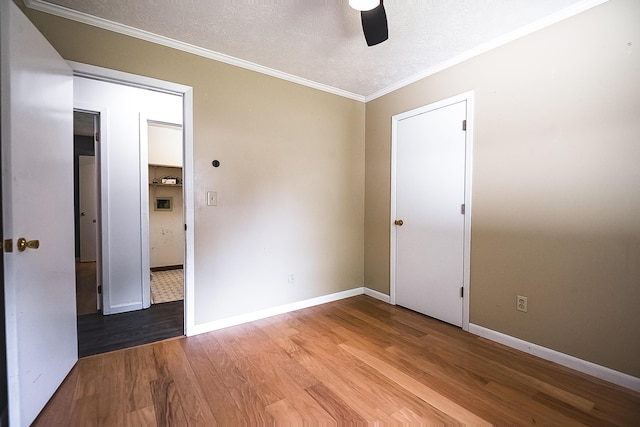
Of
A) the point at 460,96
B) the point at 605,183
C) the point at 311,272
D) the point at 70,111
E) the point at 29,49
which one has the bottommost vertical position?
the point at 311,272

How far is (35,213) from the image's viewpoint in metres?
1.48

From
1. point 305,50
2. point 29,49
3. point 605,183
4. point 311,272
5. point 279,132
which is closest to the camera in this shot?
point 29,49

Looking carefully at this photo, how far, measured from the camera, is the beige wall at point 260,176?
2.32 m

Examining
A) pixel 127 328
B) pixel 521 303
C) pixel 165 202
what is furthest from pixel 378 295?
pixel 165 202

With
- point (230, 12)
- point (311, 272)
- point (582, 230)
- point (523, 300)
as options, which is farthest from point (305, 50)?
point (523, 300)

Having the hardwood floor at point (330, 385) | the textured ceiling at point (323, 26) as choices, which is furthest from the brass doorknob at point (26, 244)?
the textured ceiling at point (323, 26)

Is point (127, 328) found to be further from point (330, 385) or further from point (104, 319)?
point (330, 385)

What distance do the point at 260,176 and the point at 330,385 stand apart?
6.36 feet

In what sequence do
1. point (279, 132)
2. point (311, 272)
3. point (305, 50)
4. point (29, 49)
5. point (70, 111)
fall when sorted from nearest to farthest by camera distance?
point (29, 49), point (70, 111), point (305, 50), point (279, 132), point (311, 272)

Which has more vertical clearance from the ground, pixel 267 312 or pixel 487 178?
pixel 487 178

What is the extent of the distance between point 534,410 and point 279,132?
9.55ft

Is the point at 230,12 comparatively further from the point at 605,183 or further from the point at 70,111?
the point at 605,183

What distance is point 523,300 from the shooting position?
218 cm

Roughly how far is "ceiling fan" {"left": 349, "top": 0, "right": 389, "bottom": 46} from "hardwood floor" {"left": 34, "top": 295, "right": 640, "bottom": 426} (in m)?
2.20
